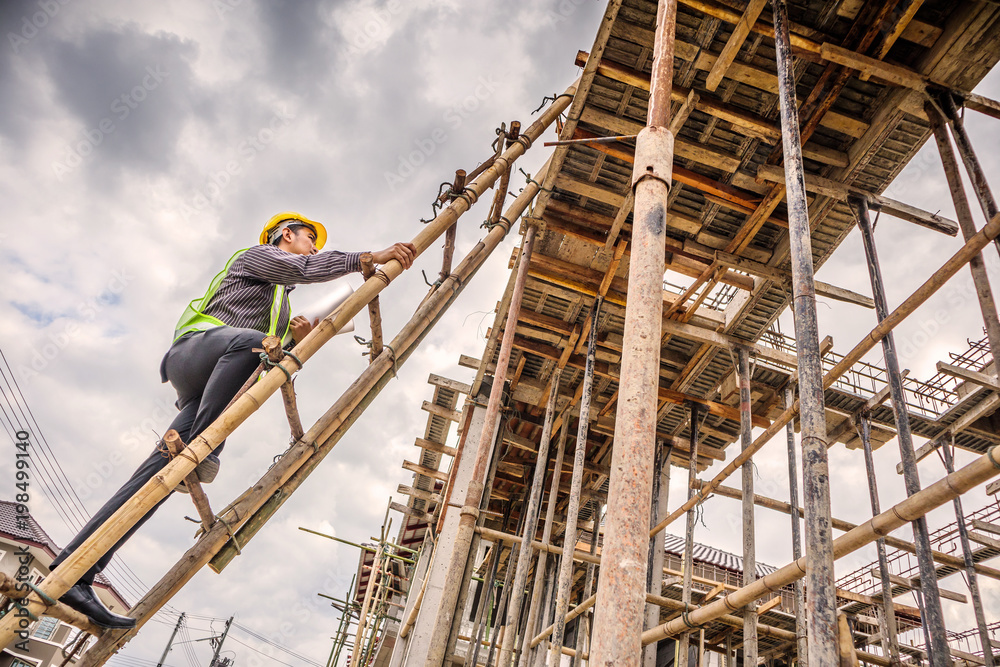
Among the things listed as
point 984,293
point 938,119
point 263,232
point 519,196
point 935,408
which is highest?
point 935,408

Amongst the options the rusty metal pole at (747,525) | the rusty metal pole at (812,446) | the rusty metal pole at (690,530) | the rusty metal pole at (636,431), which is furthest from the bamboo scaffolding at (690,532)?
the rusty metal pole at (636,431)

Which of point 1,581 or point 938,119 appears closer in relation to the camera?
point 1,581

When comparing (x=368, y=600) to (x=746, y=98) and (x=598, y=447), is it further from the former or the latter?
(x=746, y=98)

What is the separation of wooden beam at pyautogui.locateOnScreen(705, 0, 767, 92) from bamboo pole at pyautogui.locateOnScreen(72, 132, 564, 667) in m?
4.34

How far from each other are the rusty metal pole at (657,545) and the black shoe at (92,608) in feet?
29.4

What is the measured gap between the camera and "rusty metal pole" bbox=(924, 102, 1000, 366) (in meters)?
5.68

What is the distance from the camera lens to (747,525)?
9.65 metres

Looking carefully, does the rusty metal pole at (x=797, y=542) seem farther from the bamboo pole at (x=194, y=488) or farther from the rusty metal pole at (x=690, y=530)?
the bamboo pole at (x=194, y=488)

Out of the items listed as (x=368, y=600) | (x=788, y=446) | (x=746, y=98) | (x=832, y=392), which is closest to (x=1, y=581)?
(x=746, y=98)

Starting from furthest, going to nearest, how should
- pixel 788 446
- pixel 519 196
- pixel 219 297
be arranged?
pixel 788 446, pixel 519 196, pixel 219 297

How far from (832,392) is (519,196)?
7.71 m

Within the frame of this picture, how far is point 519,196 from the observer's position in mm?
8062

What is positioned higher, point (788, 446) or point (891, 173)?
point (891, 173)

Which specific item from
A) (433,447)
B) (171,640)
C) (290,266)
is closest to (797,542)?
(290,266)
